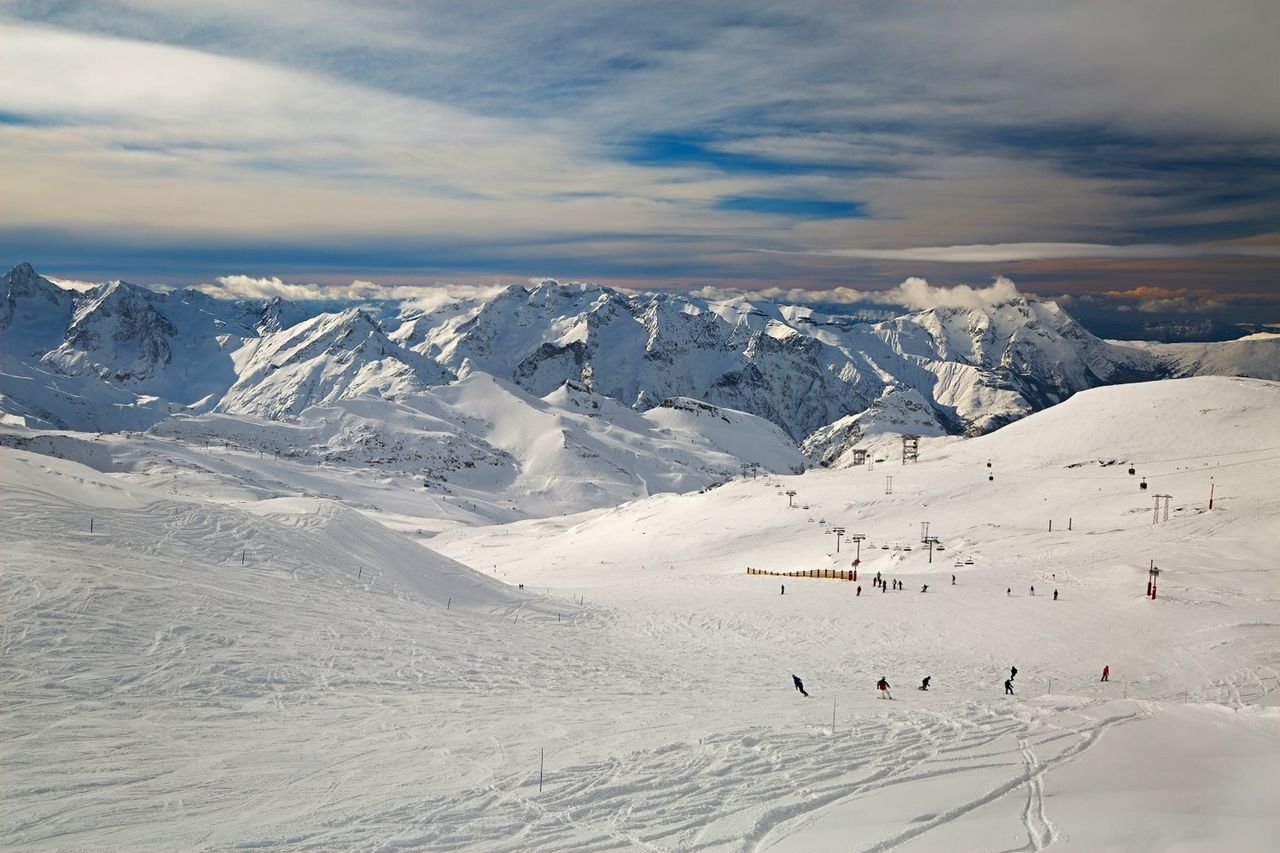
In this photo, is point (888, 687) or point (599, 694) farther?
point (888, 687)

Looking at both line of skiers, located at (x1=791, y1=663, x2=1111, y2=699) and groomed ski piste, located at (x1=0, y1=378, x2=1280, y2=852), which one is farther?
line of skiers, located at (x1=791, y1=663, x2=1111, y2=699)

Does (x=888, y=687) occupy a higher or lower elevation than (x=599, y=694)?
lower

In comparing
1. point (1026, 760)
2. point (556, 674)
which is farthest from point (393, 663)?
point (1026, 760)

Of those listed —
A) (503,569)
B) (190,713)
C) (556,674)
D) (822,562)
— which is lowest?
(503,569)

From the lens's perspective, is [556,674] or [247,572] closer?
[556,674]

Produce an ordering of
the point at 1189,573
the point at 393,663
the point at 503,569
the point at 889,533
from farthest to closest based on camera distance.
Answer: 1. the point at 503,569
2. the point at 889,533
3. the point at 1189,573
4. the point at 393,663

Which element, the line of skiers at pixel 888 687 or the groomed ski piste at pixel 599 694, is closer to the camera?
the groomed ski piste at pixel 599 694

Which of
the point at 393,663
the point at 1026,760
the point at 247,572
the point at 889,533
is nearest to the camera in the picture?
the point at 1026,760

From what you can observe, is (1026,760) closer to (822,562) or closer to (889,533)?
(822,562)
